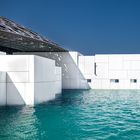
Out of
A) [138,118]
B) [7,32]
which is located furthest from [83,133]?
[7,32]

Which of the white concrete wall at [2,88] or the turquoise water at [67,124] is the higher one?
the white concrete wall at [2,88]

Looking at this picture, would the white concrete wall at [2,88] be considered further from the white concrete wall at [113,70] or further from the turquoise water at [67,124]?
the white concrete wall at [113,70]

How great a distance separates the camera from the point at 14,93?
19047 millimetres

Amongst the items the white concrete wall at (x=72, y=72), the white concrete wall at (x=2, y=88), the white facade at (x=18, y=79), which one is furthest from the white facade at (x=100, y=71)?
the white concrete wall at (x=2, y=88)

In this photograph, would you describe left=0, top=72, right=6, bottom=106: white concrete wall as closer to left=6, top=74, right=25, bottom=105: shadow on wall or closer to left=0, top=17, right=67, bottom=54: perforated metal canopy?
left=6, top=74, right=25, bottom=105: shadow on wall

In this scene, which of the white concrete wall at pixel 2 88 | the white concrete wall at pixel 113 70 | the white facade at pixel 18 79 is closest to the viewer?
the white concrete wall at pixel 2 88

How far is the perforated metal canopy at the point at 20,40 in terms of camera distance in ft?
85.7

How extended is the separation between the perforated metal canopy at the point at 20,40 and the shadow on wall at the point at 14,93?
6.05m

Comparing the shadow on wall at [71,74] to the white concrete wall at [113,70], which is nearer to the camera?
the white concrete wall at [113,70]

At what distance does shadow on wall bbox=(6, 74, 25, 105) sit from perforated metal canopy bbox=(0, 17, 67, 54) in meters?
6.05

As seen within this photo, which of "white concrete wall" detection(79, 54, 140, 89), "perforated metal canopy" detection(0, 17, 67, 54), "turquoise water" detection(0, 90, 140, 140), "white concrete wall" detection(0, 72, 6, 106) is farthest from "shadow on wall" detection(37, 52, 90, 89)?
"turquoise water" detection(0, 90, 140, 140)

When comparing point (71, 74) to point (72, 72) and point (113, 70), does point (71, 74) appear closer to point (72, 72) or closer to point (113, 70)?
point (72, 72)

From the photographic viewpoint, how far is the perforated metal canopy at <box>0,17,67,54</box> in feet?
85.7

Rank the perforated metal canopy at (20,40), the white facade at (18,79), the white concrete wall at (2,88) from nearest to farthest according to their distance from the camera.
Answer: the white concrete wall at (2,88)
the white facade at (18,79)
the perforated metal canopy at (20,40)
